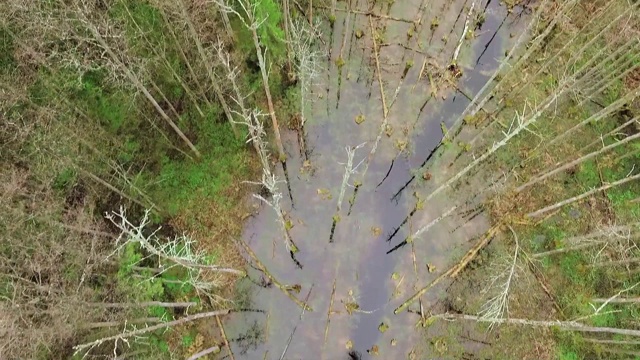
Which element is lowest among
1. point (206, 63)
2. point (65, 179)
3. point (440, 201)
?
point (65, 179)

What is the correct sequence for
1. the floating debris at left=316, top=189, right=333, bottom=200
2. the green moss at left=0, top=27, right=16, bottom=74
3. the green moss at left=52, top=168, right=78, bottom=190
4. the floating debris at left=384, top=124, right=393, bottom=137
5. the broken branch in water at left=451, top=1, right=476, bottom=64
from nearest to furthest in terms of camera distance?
the green moss at left=52, top=168, right=78, bottom=190
the green moss at left=0, top=27, right=16, bottom=74
the floating debris at left=316, top=189, right=333, bottom=200
the floating debris at left=384, top=124, right=393, bottom=137
the broken branch in water at left=451, top=1, right=476, bottom=64

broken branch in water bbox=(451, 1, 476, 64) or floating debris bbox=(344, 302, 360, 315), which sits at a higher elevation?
broken branch in water bbox=(451, 1, 476, 64)

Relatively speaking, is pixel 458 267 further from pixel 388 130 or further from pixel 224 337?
pixel 224 337

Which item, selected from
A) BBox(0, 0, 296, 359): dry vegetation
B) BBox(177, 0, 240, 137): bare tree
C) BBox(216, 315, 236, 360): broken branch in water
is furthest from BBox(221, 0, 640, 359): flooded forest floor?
BBox(177, 0, 240, 137): bare tree

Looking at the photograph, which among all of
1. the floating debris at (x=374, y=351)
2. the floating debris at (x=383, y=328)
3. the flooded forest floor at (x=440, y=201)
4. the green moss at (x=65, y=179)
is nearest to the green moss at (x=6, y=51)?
the green moss at (x=65, y=179)

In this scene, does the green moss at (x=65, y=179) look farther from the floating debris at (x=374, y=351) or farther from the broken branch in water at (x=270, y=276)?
the floating debris at (x=374, y=351)

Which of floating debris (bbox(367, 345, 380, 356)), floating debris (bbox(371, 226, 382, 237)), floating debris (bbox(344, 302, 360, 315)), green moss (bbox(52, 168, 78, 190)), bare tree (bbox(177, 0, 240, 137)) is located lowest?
floating debris (bbox(367, 345, 380, 356))

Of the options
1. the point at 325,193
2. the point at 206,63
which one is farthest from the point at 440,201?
the point at 206,63

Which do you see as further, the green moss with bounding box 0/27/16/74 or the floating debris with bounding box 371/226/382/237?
the floating debris with bounding box 371/226/382/237

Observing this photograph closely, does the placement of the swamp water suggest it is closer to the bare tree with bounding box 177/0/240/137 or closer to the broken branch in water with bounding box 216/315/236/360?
the broken branch in water with bounding box 216/315/236/360

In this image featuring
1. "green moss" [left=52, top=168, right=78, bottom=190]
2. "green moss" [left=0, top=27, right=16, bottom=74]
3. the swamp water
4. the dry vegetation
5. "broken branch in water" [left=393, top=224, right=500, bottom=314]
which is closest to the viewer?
the dry vegetation
